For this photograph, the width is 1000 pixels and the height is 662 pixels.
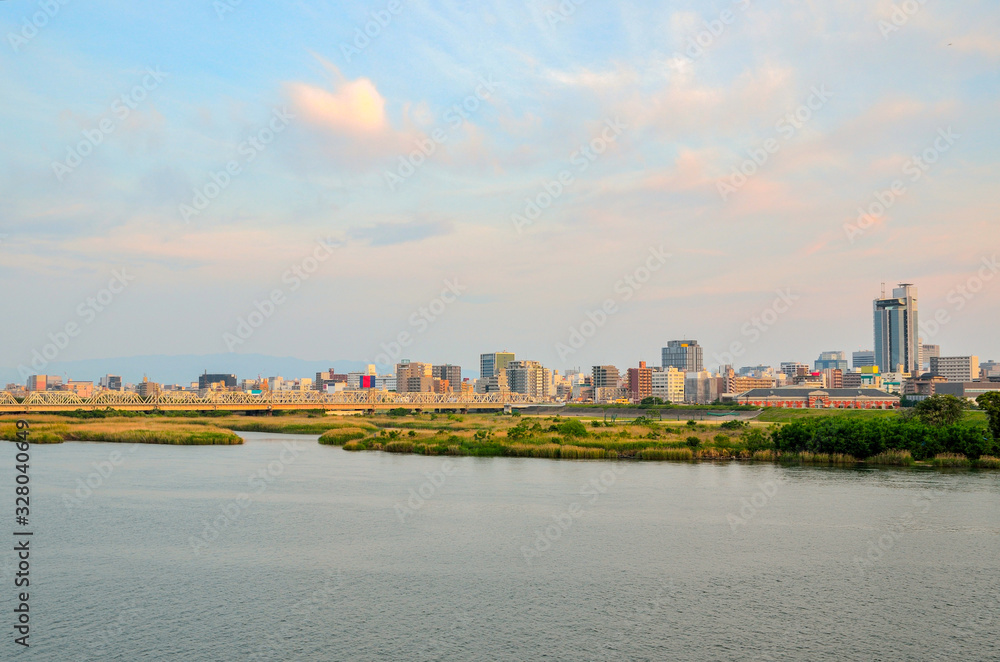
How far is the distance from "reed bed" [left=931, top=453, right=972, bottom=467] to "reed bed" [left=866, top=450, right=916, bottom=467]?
1724mm

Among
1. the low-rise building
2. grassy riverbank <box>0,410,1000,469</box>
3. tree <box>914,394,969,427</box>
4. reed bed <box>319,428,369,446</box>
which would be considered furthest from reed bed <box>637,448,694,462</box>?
the low-rise building

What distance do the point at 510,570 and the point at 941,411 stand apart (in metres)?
59.6

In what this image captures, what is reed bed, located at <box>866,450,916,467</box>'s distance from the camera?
60719 millimetres

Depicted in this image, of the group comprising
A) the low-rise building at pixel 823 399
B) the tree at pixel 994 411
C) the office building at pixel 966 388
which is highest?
the tree at pixel 994 411

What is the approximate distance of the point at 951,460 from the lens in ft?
195

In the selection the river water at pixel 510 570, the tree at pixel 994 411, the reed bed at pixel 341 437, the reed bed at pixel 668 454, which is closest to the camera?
the river water at pixel 510 570

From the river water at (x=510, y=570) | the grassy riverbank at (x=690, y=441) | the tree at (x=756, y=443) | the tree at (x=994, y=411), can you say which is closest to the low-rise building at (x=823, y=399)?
the grassy riverbank at (x=690, y=441)

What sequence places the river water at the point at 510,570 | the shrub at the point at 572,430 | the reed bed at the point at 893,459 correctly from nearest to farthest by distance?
1. the river water at the point at 510,570
2. the reed bed at the point at 893,459
3. the shrub at the point at 572,430

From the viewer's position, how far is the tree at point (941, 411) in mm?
72000

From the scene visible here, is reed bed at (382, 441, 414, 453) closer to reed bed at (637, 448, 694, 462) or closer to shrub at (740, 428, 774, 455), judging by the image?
reed bed at (637, 448, 694, 462)

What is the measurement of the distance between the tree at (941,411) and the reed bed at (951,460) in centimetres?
1234

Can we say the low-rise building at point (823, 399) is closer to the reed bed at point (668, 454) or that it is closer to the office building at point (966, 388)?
the office building at point (966, 388)

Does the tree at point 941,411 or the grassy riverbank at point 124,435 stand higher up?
the tree at point 941,411

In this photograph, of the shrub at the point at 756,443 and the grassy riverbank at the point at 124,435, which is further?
the grassy riverbank at the point at 124,435
